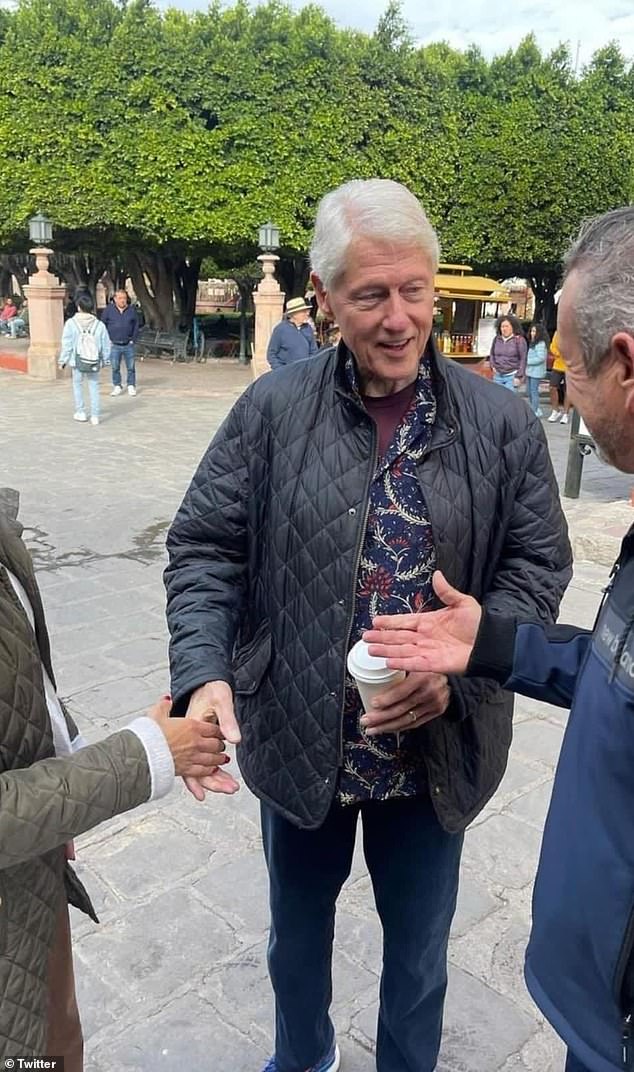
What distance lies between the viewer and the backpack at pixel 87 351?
39.8 ft

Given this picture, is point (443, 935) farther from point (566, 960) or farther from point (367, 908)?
point (367, 908)

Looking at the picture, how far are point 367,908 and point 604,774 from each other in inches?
73.9

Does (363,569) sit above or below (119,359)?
above

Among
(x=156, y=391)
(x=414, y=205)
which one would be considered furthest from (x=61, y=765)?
(x=156, y=391)

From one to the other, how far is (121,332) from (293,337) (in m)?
5.77

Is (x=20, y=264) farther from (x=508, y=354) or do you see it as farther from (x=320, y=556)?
(x=320, y=556)

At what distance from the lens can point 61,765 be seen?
1.49 metres

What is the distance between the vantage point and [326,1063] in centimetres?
228

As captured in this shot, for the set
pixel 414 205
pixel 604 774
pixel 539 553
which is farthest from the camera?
pixel 539 553

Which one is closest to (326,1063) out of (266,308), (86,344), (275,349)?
(275,349)

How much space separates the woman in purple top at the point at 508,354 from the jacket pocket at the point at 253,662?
40.1 ft

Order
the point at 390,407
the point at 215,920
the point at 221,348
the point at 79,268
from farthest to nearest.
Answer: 1. the point at 79,268
2. the point at 221,348
3. the point at 215,920
4. the point at 390,407

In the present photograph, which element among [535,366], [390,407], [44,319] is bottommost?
[535,366]

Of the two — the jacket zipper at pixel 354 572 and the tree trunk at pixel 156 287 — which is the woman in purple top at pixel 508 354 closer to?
the jacket zipper at pixel 354 572
